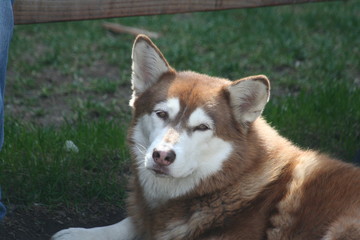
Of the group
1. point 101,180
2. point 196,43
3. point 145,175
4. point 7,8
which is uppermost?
point 7,8

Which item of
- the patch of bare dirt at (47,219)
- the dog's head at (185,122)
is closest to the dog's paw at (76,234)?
the patch of bare dirt at (47,219)

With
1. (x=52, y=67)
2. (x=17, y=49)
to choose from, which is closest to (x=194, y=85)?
(x=52, y=67)

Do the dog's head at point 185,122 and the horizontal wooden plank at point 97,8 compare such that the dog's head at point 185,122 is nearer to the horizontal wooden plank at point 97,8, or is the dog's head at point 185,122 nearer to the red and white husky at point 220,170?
the red and white husky at point 220,170

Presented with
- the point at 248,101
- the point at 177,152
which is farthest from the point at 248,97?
the point at 177,152

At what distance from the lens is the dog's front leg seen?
13.5ft

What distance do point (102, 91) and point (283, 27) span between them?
320cm

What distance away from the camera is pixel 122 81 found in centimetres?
711

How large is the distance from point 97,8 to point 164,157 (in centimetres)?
142

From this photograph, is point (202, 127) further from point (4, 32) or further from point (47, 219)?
point (47, 219)

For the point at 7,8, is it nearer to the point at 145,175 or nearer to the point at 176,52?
the point at 145,175

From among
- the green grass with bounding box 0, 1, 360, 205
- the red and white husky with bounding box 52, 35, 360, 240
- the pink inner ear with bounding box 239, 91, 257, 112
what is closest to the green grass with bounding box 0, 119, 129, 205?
the green grass with bounding box 0, 1, 360, 205

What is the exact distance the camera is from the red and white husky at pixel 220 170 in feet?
12.1

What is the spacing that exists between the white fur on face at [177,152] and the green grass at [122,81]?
2.84 ft

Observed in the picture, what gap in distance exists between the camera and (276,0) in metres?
5.09
